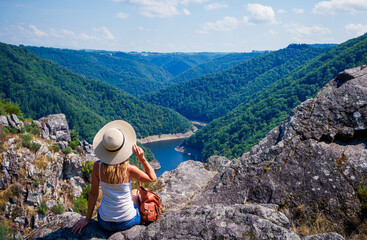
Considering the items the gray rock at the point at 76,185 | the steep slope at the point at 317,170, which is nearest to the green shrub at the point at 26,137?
the gray rock at the point at 76,185

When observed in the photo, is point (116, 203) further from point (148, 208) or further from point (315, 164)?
point (315, 164)

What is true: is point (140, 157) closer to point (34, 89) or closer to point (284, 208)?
point (284, 208)

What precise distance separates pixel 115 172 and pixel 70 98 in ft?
504

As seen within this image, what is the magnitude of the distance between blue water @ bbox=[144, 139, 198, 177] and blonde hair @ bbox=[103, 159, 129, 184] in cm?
10146

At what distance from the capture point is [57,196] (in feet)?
52.2

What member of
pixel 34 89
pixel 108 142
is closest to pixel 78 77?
pixel 34 89

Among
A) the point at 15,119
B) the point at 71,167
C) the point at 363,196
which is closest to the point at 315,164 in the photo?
the point at 363,196

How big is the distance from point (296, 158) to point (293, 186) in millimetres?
600

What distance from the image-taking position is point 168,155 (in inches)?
5172

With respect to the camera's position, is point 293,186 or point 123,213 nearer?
point 123,213

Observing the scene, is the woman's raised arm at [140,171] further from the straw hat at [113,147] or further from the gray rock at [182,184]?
the gray rock at [182,184]

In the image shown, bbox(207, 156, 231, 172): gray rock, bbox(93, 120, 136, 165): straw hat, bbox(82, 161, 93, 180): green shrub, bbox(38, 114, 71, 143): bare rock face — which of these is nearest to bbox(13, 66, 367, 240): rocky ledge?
bbox(93, 120, 136, 165): straw hat

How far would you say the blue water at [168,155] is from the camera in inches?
4599

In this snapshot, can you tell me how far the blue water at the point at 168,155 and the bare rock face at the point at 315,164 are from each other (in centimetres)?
10050
